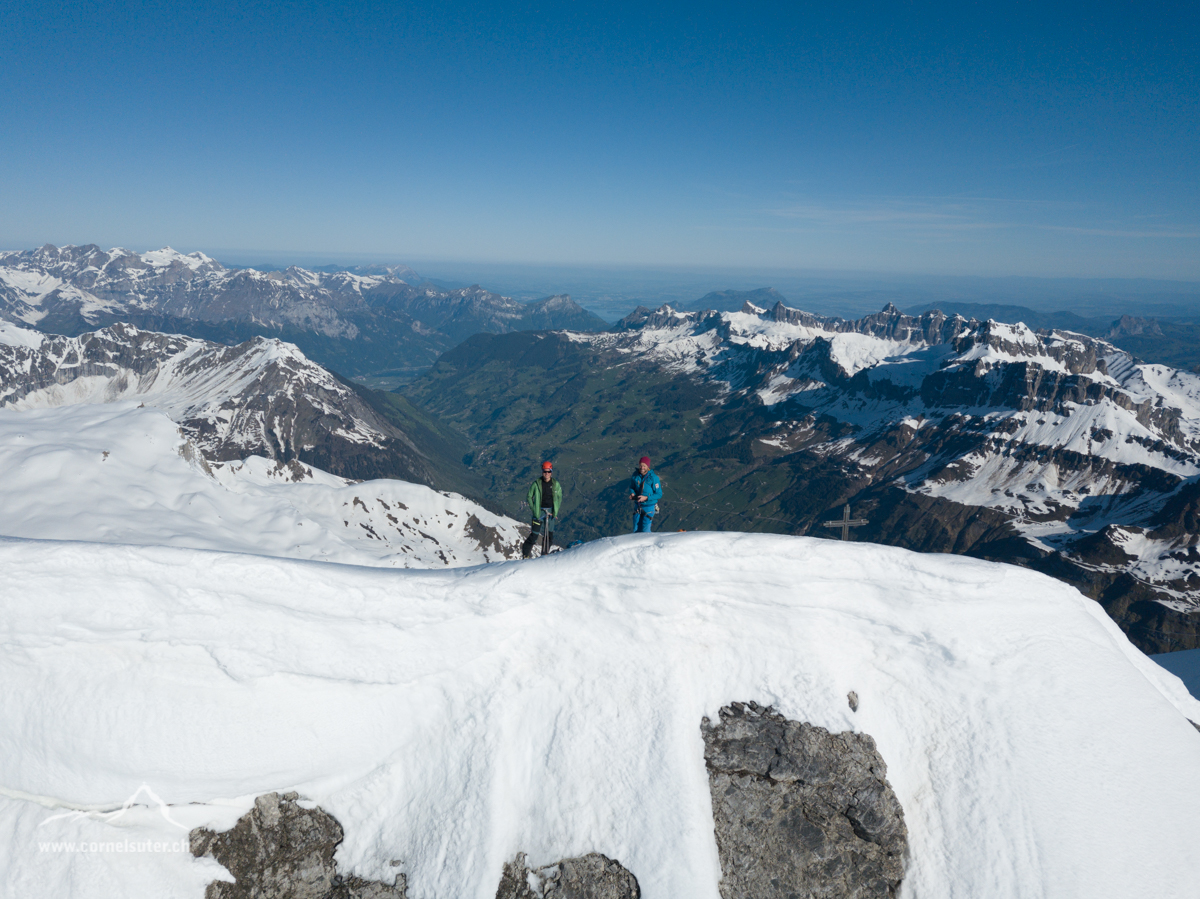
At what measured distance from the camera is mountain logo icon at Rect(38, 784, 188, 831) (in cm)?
1098

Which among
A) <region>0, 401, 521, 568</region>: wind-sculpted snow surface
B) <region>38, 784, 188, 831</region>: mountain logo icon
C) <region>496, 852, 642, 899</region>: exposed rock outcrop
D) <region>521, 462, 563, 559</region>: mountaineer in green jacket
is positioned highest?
<region>521, 462, 563, 559</region>: mountaineer in green jacket

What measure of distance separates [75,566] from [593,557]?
42.3ft

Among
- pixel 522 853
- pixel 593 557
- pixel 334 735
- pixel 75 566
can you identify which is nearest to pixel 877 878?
pixel 522 853

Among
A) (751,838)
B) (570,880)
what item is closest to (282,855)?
(570,880)

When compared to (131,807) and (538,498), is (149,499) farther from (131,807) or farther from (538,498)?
(131,807)

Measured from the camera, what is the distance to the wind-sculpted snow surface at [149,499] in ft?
186

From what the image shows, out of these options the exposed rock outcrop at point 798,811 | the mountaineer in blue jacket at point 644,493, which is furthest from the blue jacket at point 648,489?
the exposed rock outcrop at point 798,811

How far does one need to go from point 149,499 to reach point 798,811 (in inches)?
3221

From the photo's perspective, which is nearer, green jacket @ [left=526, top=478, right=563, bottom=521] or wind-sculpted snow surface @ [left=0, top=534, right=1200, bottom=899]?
wind-sculpted snow surface @ [left=0, top=534, right=1200, bottom=899]

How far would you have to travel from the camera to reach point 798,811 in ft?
44.8

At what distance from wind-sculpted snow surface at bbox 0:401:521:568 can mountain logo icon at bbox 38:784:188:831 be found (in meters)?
19.0

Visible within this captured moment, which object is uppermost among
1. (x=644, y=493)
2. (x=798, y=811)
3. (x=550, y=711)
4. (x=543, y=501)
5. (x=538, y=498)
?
(x=644, y=493)

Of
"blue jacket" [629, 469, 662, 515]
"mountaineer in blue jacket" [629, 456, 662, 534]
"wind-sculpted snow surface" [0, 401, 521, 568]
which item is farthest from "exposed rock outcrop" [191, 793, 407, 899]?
"wind-sculpted snow surface" [0, 401, 521, 568]

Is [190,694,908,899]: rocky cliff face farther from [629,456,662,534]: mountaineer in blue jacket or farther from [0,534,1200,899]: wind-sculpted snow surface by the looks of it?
[629,456,662,534]: mountaineer in blue jacket
